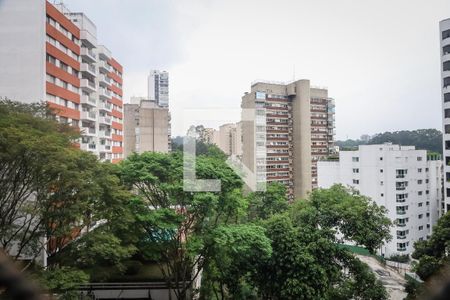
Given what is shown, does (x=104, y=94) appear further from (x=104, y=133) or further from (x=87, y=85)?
(x=87, y=85)

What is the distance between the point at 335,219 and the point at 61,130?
5.32 metres

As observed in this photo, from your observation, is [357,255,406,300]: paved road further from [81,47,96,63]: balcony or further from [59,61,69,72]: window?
[81,47,96,63]: balcony

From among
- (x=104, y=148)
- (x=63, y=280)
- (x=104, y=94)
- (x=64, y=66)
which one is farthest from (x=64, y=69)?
(x=63, y=280)

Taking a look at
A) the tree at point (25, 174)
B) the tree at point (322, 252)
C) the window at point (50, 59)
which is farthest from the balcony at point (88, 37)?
the tree at point (322, 252)

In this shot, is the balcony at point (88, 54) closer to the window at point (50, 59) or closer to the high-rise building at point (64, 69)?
the high-rise building at point (64, 69)

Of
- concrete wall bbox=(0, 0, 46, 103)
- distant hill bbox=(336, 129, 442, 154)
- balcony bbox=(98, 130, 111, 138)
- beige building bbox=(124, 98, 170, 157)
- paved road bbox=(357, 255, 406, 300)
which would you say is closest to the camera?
concrete wall bbox=(0, 0, 46, 103)

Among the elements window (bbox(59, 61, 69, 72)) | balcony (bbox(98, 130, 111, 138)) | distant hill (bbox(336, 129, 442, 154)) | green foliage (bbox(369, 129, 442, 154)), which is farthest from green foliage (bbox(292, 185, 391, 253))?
green foliage (bbox(369, 129, 442, 154))

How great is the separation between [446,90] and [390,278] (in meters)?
6.22

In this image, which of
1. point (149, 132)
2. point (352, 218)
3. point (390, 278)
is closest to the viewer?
point (352, 218)

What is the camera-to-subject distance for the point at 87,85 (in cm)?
1095

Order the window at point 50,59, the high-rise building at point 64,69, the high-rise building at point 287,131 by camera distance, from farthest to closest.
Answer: the high-rise building at point 287,131, the window at point 50,59, the high-rise building at point 64,69

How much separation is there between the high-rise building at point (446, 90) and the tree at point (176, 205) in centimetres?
813

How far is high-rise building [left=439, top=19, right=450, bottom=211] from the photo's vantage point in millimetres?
10883

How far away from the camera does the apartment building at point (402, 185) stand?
1294cm
